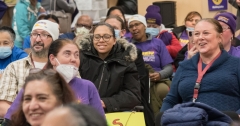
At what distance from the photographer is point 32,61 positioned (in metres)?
5.56

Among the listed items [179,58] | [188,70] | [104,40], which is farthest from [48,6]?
[188,70]

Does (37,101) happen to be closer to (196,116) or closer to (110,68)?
(196,116)

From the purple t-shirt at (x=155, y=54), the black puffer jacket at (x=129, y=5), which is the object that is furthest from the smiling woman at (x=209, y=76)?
the black puffer jacket at (x=129, y=5)

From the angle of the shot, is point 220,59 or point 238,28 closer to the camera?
point 220,59

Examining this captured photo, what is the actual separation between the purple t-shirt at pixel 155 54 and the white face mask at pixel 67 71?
2911mm

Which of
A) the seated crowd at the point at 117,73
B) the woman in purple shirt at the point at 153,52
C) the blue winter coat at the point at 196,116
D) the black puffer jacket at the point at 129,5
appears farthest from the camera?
the black puffer jacket at the point at 129,5

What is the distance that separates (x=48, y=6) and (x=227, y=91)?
5.18 m

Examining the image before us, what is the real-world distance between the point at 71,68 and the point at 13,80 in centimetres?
85

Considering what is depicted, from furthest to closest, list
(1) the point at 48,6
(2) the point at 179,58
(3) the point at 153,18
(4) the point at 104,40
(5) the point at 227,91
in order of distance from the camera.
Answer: (1) the point at 48,6 → (3) the point at 153,18 → (2) the point at 179,58 → (4) the point at 104,40 → (5) the point at 227,91

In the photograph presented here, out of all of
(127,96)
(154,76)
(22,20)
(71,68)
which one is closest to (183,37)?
(154,76)

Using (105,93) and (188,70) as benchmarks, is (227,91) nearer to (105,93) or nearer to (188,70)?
(188,70)

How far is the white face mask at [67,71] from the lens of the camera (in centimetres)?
465

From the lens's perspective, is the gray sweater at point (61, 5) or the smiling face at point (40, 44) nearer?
the smiling face at point (40, 44)

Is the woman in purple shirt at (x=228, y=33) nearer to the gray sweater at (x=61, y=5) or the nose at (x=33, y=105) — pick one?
the nose at (x=33, y=105)
